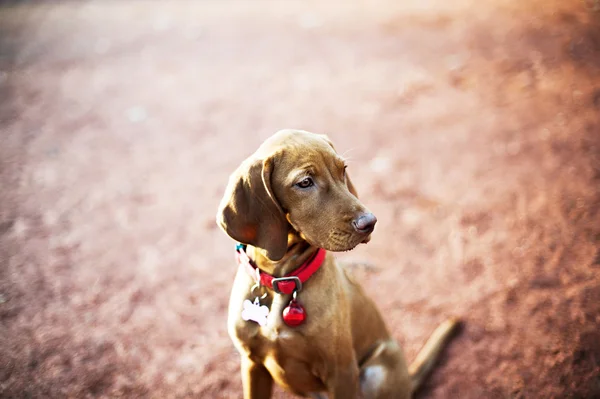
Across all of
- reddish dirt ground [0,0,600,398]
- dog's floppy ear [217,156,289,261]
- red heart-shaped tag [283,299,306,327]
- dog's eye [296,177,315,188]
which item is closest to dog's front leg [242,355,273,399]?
red heart-shaped tag [283,299,306,327]

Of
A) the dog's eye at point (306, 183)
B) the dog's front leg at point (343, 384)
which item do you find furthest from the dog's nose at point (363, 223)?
the dog's front leg at point (343, 384)

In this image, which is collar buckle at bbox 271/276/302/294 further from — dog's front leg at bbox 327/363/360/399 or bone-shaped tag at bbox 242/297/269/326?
dog's front leg at bbox 327/363/360/399

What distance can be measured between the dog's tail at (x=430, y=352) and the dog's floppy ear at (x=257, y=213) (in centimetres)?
188

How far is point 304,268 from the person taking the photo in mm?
3229

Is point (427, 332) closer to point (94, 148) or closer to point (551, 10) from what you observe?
point (94, 148)

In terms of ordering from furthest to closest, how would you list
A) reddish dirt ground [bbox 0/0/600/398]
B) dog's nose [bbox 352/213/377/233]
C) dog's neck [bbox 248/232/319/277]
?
reddish dirt ground [bbox 0/0/600/398]
dog's neck [bbox 248/232/319/277]
dog's nose [bbox 352/213/377/233]

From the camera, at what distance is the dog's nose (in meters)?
3.00

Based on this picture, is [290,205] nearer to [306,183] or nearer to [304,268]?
[306,183]

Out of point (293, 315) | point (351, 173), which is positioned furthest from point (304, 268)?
point (351, 173)

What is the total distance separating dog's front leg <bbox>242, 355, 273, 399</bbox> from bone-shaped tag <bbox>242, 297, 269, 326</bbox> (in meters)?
0.50

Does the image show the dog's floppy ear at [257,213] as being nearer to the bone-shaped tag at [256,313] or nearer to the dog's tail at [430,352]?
the bone-shaped tag at [256,313]

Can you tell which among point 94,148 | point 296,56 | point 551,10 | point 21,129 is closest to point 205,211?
point 94,148

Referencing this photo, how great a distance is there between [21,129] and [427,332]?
7232 mm

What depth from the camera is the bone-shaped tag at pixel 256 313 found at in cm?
322
